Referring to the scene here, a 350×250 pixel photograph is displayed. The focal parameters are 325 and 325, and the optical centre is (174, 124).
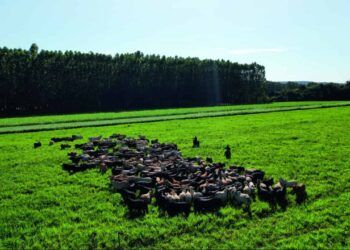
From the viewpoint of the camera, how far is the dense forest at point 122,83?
80.4 metres

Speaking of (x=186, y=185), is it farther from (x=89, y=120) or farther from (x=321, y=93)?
(x=321, y=93)

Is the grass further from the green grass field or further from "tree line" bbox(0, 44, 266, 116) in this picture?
"tree line" bbox(0, 44, 266, 116)

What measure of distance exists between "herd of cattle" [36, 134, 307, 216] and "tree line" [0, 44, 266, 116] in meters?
69.9

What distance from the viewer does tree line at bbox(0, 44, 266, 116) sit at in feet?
263

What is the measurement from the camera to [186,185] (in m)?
9.95

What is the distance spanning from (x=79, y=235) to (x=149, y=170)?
15.6 ft

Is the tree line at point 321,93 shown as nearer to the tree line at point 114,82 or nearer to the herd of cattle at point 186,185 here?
the tree line at point 114,82

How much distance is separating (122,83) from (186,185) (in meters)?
88.8

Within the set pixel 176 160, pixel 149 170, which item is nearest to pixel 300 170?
pixel 176 160

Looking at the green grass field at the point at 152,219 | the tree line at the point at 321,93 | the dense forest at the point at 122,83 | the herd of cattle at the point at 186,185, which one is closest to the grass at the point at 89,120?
the green grass field at the point at 152,219

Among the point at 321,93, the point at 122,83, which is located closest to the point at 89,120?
the point at 122,83

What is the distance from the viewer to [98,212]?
882 centimetres

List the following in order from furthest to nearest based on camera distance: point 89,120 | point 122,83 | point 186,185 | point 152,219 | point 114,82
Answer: point 122,83 < point 114,82 < point 89,120 < point 186,185 < point 152,219

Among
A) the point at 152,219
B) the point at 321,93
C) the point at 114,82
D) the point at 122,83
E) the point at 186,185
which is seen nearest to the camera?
the point at 152,219
